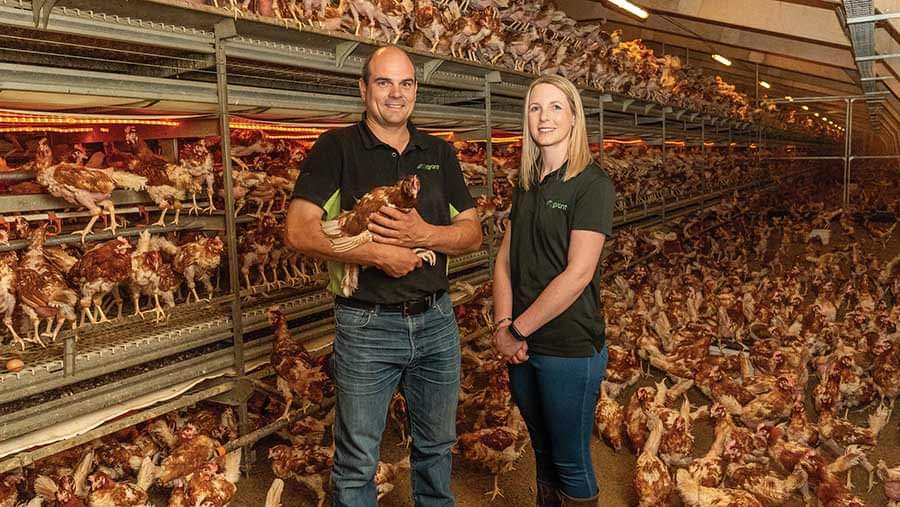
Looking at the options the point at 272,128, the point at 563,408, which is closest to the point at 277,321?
the point at 563,408

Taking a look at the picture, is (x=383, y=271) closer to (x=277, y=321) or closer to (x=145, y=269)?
(x=145, y=269)

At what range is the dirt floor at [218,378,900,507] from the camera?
11.7 feet

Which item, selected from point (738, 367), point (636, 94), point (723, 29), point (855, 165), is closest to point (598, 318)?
point (738, 367)

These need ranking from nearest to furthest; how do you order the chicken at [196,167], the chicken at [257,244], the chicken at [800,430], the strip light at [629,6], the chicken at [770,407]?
the chicken at [196,167], the chicken at [800,430], the chicken at [770,407], the chicken at [257,244], the strip light at [629,6]

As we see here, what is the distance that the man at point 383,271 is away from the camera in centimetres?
227

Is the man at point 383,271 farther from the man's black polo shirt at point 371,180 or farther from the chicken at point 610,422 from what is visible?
the chicken at point 610,422

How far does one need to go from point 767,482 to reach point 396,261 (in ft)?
7.84

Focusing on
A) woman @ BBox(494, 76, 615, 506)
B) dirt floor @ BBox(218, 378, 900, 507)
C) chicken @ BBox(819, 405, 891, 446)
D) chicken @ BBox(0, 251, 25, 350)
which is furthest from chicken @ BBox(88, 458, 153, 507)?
chicken @ BBox(819, 405, 891, 446)

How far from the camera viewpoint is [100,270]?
316cm

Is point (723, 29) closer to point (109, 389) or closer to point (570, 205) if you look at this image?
point (570, 205)

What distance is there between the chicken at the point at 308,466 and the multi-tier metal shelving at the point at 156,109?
0.23m

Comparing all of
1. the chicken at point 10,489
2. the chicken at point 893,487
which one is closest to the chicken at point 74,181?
the chicken at point 10,489

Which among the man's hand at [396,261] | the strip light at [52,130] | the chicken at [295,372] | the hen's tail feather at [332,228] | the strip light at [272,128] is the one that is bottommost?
the chicken at [295,372]

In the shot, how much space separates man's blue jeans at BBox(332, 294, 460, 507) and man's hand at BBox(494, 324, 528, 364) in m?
0.18
